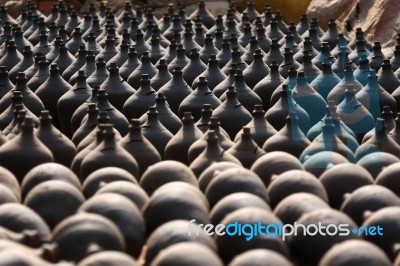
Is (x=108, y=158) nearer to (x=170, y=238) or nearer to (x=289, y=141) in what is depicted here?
(x=289, y=141)

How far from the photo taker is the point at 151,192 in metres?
8.12

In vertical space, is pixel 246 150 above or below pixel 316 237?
below

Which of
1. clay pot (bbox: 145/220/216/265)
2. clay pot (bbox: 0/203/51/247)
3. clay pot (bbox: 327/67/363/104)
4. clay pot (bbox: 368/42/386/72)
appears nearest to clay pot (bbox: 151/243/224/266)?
clay pot (bbox: 145/220/216/265)

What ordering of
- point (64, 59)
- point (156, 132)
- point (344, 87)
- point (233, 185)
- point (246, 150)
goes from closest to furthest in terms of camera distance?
point (233, 185) < point (246, 150) < point (156, 132) < point (344, 87) < point (64, 59)

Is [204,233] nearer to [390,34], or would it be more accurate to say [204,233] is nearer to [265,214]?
[265,214]

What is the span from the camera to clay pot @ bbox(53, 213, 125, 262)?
638cm

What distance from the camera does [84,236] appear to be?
6406 mm

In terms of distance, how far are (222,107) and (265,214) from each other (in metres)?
4.08

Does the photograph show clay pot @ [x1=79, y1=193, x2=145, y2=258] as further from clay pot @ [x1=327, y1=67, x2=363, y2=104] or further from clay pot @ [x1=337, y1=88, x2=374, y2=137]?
clay pot @ [x1=327, y1=67, x2=363, y2=104]

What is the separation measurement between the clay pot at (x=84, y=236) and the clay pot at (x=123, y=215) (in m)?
0.39

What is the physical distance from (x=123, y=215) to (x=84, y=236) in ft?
2.32

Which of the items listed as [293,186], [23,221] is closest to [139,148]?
[293,186]

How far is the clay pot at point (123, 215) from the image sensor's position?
7020 mm

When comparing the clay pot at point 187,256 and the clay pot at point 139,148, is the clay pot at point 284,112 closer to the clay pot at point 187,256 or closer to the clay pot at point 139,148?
the clay pot at point 139,148
